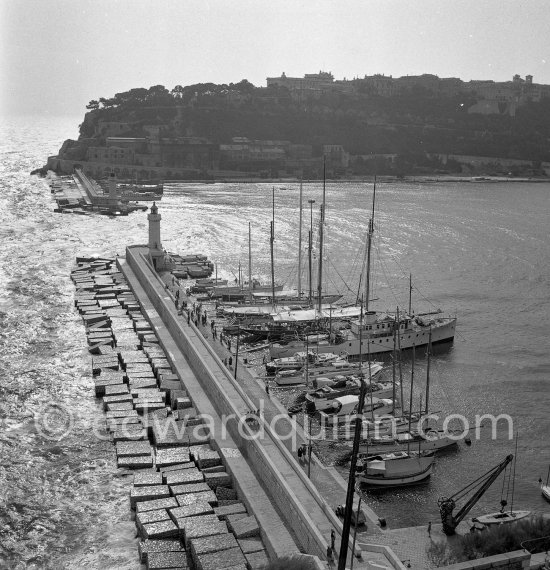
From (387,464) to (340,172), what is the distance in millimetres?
61304

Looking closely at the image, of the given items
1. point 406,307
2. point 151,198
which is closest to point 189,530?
point 406,307

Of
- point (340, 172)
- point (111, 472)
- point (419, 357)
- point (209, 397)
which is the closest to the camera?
point (111, 472)

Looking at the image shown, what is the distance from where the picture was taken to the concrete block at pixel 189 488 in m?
11.8

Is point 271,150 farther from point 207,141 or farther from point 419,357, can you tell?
point 419,357

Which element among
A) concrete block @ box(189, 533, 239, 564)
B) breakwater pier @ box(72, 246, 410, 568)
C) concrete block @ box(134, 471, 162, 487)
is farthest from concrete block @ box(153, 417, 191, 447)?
concrete block @ box(189, 533, 239, 564)

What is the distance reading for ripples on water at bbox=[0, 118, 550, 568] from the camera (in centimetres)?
1206

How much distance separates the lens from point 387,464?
527 inches

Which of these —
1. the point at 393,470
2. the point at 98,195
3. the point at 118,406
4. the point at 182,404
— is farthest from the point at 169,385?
the point at 98,195

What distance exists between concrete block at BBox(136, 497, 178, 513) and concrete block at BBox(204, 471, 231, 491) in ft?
2.34

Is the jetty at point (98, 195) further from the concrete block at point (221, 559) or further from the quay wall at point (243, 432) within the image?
the concrete block at point (221, 559)

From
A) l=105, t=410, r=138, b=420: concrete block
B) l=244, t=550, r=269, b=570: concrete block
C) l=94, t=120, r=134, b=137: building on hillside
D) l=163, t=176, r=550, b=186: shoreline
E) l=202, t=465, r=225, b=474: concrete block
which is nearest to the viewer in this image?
l=244, t=550, r=269, b=570: concrete block

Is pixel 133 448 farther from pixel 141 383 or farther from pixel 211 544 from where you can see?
pixel 211 544

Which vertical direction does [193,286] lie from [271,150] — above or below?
below

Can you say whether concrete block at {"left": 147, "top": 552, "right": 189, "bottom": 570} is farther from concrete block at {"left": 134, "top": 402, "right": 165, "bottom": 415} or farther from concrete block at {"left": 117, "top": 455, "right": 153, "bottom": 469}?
concrete block at {"left": 134, "top": 402, "right": 165, "bottom": 415}
